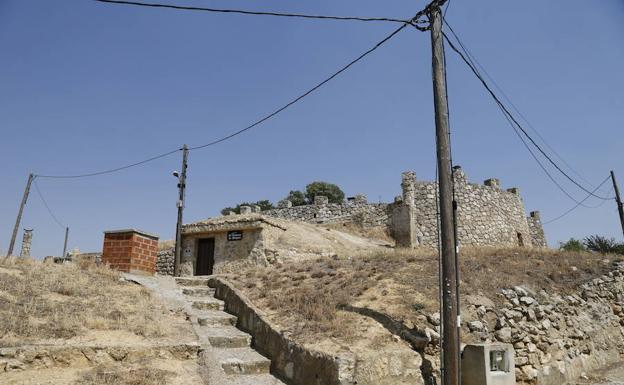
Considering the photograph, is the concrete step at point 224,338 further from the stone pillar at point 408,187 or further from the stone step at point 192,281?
the stone pillar at point 408,187

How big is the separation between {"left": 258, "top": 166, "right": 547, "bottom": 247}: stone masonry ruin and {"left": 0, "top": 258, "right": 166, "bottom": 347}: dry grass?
15679 mm

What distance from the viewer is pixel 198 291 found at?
1105cm

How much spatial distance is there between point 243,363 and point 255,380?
0.41 meters

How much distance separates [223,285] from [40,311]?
416cm

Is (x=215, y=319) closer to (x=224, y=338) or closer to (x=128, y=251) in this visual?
(x=224, y=338)

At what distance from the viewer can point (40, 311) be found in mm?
7391

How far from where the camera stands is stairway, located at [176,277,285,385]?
6.72 metres

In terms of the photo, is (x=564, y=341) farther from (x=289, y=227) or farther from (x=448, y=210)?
(x=289, y=227)

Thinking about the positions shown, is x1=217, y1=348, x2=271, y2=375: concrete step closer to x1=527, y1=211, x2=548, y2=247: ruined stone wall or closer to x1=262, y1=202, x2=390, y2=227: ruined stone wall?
x1=262, y1=202, x2=390, y2=227: ruined stone wall

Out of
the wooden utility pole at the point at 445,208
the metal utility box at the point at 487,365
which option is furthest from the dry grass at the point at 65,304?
the metal utility box at the point at 487,365

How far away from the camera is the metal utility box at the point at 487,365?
648cm

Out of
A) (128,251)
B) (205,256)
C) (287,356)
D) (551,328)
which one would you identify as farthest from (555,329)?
(205,256)

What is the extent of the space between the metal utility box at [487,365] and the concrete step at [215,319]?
15.8ft

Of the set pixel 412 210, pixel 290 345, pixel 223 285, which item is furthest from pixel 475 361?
pixel 412 210
